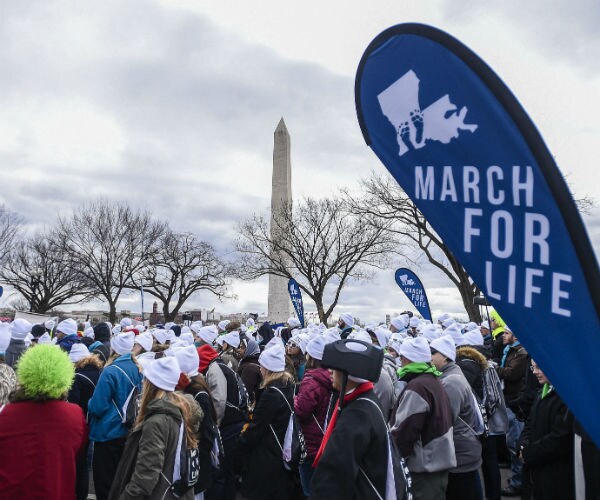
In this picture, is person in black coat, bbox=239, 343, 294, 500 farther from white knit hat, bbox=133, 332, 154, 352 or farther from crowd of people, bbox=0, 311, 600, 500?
white knit hat, bbox=133, 332, 154, 352

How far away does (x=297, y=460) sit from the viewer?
5027 mm

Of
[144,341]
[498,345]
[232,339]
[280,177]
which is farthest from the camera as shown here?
[280,177]

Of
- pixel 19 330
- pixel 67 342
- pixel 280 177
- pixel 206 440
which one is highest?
pixel 280 177

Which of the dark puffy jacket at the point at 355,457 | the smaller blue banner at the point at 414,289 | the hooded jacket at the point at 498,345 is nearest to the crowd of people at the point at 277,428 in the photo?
the dark puffy jacket at the point at 355,457

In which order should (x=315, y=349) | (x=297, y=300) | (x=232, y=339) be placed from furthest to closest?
(x=297, y=300), (x=232, y=339), (x=315, y=349)

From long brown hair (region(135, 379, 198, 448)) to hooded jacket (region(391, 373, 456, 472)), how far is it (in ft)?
5.34

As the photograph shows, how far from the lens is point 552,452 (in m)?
4.46

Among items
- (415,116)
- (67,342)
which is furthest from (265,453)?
(67,342)

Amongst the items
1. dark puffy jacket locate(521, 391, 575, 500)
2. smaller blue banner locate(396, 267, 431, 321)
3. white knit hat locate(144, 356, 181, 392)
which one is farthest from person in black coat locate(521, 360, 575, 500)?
smaller blue banner locate(396, 267, 431, 321)

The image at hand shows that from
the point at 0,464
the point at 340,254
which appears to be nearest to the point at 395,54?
the point at 0,464

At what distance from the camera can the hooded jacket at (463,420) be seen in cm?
510

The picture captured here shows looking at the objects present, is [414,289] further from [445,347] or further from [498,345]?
[445,347]

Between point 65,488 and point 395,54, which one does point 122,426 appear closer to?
point 65,488

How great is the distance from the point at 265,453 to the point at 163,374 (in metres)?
1.53
